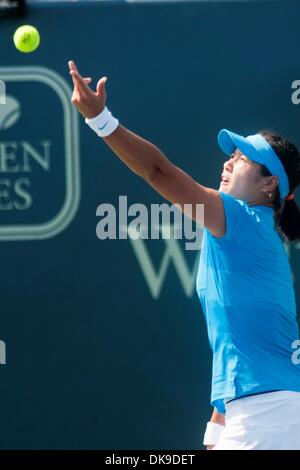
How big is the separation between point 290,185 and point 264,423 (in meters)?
0.79

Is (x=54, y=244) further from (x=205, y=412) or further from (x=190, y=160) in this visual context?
(x=205, y=412)

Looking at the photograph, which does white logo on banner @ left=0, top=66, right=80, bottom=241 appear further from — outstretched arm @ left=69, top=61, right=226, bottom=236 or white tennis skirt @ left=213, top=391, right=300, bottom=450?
white tennis skirt @ left=213, top=391, right=300, bottom=450

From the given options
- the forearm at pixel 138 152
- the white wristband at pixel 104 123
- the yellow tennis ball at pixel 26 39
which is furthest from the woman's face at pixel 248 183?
the yellow tennis ball at pixel 26 39

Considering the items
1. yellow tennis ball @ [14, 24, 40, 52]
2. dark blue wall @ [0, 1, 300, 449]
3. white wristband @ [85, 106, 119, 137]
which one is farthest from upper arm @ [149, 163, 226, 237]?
dark blue wall @ [0, 1, 300, 449]

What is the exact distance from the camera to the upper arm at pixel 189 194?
307cm

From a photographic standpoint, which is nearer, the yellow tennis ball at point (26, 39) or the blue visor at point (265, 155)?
the blue visor at point (265, 155)

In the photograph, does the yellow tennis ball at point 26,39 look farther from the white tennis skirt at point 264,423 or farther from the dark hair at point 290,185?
the white tennis skirt at point 264,423

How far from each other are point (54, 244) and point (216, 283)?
1.12 meters

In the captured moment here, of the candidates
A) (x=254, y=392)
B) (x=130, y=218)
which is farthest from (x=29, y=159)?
(x=254, y=392)

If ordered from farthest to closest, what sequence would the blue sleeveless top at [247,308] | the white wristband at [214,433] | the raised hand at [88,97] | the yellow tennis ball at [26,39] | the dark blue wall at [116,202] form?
the dark blue wall at [116,202], the yellow tennis ball at [26,39], the white wristband at [214,433], the blue sleeveless top at [247,308], the raised hand at [88,97]

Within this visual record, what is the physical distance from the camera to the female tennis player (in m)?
3.08

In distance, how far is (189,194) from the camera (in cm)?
Answer: 308

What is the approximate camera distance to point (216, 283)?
3.28 m
